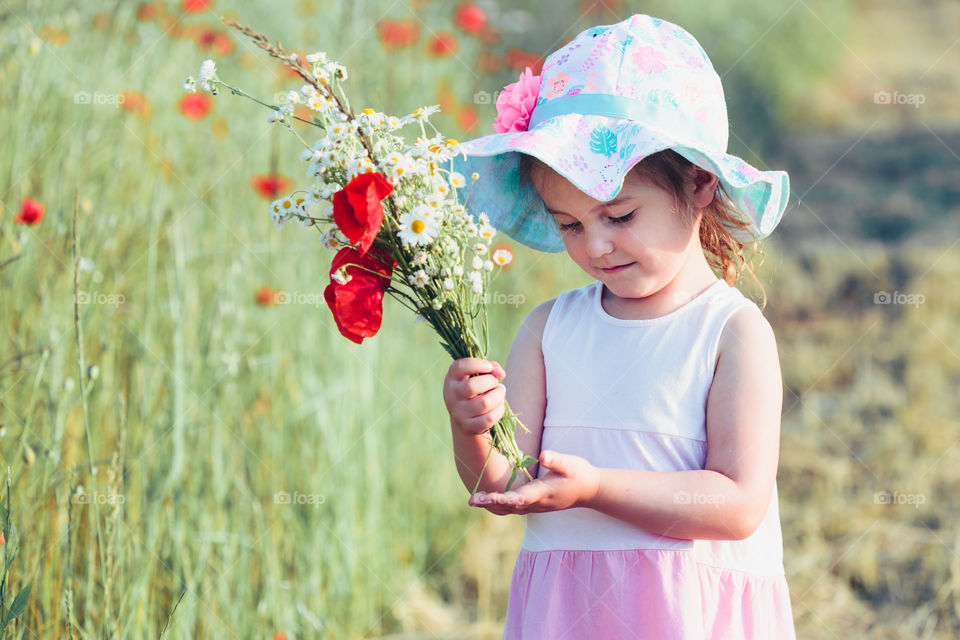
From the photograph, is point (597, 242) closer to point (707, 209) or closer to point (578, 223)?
point (578, 223)

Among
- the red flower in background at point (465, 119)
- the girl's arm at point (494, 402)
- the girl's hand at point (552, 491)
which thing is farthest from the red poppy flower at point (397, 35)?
the girl's hand at point (552, 491)

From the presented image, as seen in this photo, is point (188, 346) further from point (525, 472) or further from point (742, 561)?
point (742, 561)

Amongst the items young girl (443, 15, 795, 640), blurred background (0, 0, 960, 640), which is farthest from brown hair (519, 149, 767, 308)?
blurred background (0, 0, 960, 640)

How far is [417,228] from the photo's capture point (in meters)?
1.18

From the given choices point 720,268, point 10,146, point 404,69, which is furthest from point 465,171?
point 404,69

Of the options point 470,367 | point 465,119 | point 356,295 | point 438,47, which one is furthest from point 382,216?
point 465,119

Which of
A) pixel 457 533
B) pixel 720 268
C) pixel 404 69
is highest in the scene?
pixel 404 69

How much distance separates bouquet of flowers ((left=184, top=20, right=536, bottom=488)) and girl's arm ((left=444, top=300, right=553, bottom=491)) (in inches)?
2.2

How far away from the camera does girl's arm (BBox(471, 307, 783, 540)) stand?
1272 mm

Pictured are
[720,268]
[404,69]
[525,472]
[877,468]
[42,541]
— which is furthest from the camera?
[404,69]

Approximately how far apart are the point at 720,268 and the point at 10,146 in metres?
1.58

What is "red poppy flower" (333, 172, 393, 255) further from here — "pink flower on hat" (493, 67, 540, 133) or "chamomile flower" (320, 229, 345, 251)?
"pink flower on hat" (493, 67, 540, 133)

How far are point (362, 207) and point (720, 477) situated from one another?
0.60 meters

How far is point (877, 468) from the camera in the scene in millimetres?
3215
